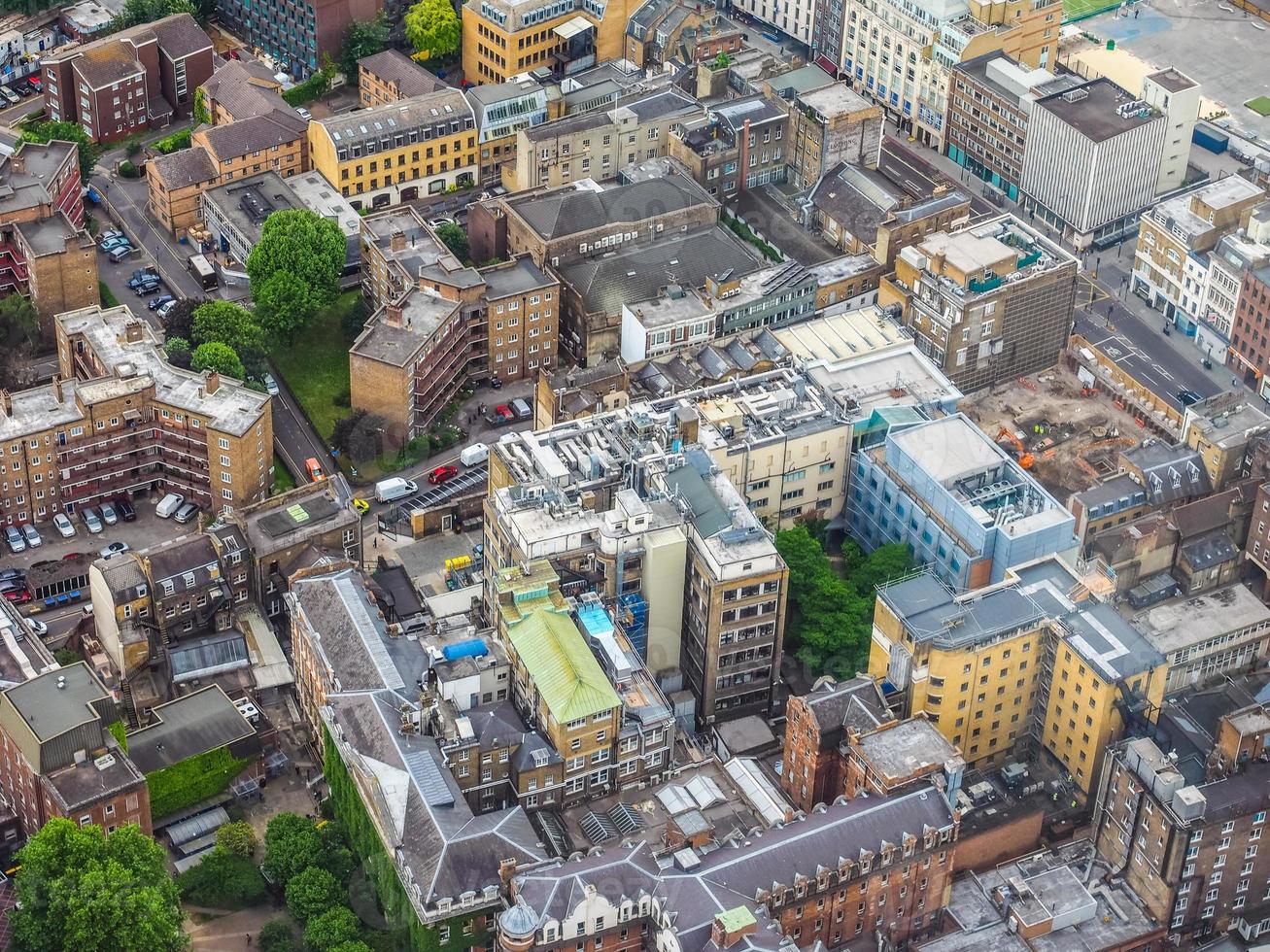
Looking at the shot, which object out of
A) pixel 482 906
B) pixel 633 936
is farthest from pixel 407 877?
pixel 633 936

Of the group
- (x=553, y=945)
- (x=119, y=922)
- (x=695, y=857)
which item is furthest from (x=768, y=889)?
(x=119, y=922)

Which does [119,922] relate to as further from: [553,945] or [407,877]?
[553,945]

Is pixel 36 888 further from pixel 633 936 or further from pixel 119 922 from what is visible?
pixel 633 936

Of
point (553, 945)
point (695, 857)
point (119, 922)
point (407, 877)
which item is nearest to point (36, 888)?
point (119, 922)

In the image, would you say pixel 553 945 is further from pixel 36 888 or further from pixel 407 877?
pixel 36 888

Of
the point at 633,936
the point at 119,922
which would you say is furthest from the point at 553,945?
the point at 119,922

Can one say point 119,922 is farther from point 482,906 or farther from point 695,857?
point 695,857
